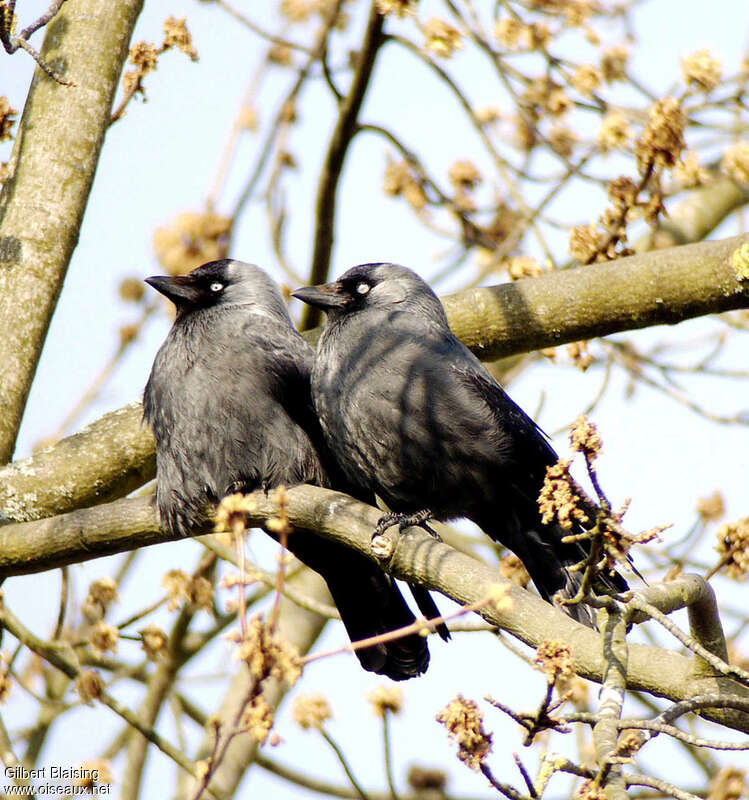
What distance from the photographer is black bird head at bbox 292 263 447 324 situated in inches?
193

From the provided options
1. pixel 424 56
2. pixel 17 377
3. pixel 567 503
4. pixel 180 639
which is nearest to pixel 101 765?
pixel 567 503

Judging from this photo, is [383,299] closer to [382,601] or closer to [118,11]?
[382,601]

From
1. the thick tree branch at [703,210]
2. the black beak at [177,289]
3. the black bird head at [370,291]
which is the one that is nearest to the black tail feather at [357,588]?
the black bird head at [370,291]

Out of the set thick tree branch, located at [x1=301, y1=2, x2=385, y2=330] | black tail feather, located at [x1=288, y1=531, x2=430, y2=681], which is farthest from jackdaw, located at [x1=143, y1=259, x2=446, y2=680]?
thick tree branch, located at [x1=301, y1=2, x2=385, y2=330]

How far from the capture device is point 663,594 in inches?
121

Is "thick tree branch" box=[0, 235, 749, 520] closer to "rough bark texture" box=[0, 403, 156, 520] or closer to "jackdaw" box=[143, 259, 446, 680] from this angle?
"rough bark texture" box=[0, 403, 156, 520]

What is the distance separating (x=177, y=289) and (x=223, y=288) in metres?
0.21

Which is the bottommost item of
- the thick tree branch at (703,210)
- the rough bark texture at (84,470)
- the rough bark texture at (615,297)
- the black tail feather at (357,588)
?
the black tail feather at (357,588)

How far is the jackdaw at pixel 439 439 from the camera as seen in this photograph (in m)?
4.26

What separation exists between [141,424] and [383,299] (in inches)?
47.9

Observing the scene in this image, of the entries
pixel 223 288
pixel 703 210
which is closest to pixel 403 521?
pixel 223 288

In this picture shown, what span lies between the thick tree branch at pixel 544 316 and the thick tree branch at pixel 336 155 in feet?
3.75

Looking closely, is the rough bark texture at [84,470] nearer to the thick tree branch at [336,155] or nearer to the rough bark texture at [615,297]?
the thick tree branch at [336,155]

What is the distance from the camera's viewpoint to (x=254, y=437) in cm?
442
